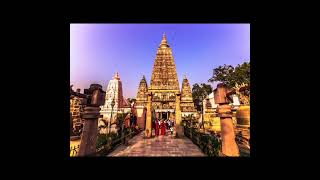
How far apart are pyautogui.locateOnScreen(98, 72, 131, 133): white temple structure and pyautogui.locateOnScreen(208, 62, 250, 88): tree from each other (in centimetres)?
1545

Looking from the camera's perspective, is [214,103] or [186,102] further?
[186,102]

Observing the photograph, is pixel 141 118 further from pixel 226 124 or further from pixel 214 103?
pixel 226 124

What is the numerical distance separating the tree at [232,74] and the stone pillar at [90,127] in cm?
2111

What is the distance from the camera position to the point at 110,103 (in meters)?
12.9

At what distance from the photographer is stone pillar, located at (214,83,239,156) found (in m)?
4.44

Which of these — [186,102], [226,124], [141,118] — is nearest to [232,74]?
[186,102]

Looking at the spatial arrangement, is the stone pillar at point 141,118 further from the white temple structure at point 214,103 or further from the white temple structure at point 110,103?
the white temple structure at point 214,103

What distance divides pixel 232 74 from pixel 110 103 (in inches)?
743

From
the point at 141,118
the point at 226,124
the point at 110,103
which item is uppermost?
the point at 110,103

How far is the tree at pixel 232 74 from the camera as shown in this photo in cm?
2448
